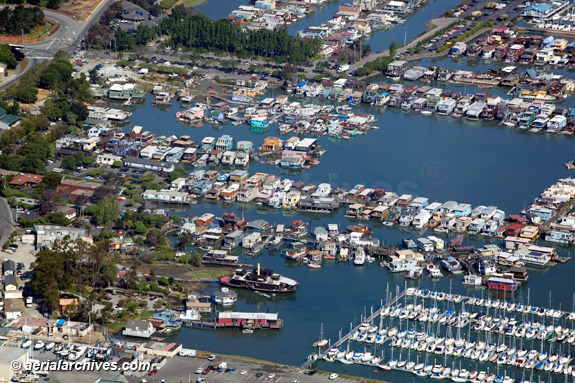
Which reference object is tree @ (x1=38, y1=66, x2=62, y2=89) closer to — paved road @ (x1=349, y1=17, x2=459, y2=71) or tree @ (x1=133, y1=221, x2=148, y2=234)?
paved road @ (x1=349, y1=17, x2=459, y2=71)

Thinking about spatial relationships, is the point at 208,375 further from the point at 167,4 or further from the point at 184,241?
the point at 167,4

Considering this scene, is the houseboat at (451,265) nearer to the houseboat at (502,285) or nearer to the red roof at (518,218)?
the houseboat at (502,285)

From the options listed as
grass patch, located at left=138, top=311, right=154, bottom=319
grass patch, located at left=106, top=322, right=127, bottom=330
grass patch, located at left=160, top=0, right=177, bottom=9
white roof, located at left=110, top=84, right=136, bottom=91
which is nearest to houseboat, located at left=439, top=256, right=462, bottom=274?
grass patch, located at left=138, top=311, right=154, bottom=319

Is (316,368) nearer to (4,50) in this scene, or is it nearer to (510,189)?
(510,189)

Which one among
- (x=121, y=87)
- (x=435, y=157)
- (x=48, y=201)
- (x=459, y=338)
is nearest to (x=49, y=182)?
(x=48, y=201)

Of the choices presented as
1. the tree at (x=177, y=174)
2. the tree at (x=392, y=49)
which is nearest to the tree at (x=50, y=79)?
the tree at (x=177, y=174)
